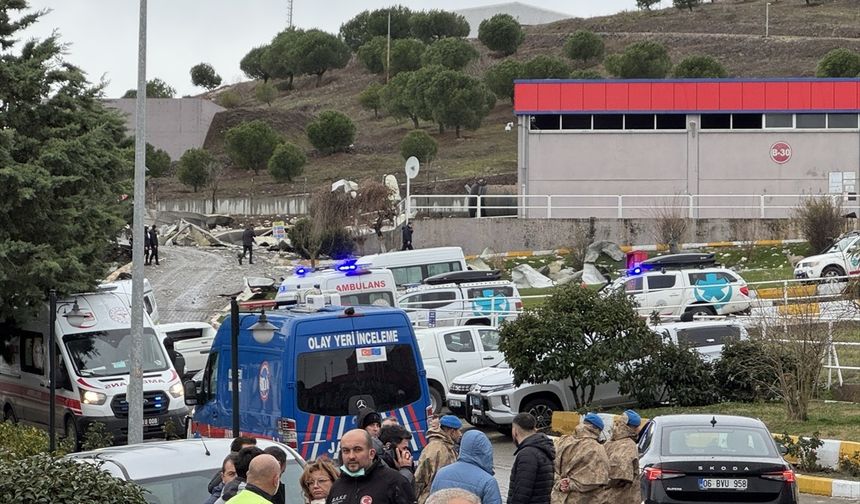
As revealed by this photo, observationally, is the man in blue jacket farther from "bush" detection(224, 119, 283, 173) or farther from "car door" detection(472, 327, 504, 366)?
"bush" detection(224, 119, 283, 173)

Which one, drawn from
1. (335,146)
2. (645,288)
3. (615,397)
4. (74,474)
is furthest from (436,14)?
(74,474)

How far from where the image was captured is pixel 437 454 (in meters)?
→ 11.0

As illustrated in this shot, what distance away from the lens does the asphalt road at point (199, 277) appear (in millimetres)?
40188

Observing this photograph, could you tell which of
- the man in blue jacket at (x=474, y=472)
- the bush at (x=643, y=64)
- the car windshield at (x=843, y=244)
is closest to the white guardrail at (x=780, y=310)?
the car windshield at (x=843, y=244)

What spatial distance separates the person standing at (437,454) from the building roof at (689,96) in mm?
39201

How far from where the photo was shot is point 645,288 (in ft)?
105

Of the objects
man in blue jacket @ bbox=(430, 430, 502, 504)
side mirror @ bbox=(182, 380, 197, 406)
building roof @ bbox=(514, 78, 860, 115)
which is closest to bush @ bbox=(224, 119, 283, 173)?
building roof @ bbox=(514, 78, 860, 115)

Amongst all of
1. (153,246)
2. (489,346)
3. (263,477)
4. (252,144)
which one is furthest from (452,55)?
(263,477)

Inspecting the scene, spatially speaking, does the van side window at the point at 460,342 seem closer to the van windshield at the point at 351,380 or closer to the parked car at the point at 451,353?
the parked car at the point at 451,353

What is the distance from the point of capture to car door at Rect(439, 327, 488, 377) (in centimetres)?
2447

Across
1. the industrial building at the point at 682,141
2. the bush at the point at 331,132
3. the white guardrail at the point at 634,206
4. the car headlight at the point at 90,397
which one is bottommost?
the car headlight at the point at 90,397

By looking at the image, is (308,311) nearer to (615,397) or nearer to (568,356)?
(568,356)

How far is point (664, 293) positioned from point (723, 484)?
18.9m

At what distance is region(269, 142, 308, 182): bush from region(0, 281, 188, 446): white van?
55.4m
